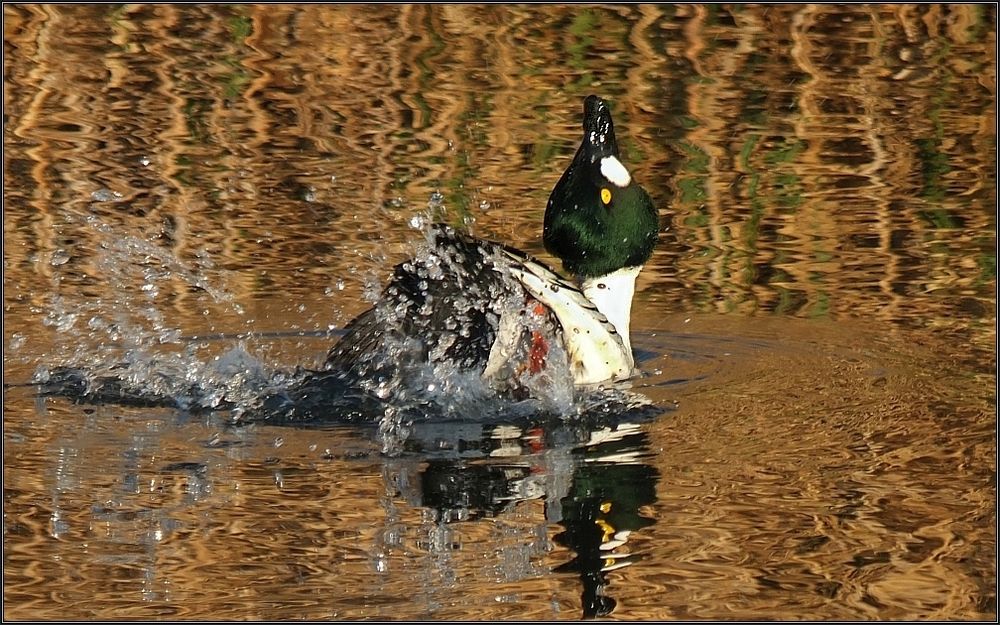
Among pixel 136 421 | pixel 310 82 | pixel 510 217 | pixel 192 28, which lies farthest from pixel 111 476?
pixel 192 28

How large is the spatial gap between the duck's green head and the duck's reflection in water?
3.20 ft

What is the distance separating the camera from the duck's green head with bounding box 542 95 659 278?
21.1ft

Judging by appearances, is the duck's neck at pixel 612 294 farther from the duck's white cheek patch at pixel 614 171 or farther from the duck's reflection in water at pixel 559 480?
the duck's reflection in water at pixel 559 480

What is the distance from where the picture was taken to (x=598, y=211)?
645cm

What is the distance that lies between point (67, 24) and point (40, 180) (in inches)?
101

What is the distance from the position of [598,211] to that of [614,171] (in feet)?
0.53

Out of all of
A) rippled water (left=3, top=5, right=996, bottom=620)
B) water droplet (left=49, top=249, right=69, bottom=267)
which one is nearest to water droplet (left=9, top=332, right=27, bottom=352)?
rippled water (left=3, top=5, right=996, bottom=620)

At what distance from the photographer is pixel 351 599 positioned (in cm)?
426

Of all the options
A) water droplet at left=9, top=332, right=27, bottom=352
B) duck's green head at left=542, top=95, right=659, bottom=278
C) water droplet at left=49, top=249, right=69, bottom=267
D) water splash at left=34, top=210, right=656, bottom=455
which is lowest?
water droplet at left=49, top=249, right=69, bottom=267

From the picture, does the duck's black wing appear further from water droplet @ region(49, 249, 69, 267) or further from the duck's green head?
water droplet @ region(49, 249, 69, 267)

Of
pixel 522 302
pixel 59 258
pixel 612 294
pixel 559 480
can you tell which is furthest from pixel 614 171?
pixel 59 258

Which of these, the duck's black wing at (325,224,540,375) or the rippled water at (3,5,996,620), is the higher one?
the duck's black wing at (325,224,540,375)

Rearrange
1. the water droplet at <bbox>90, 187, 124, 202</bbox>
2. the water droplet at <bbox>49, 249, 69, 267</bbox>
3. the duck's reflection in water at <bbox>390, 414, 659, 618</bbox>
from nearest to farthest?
the duck's reflection in water at <bbox>390, 414, 659, 618</bbox>, the water droplet at <bbox>49, 249, 69, 267</bbox>, the water droplet at <bbox>90, 187, 124, 202</bbox>

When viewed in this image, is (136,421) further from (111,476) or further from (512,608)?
(512,608)
